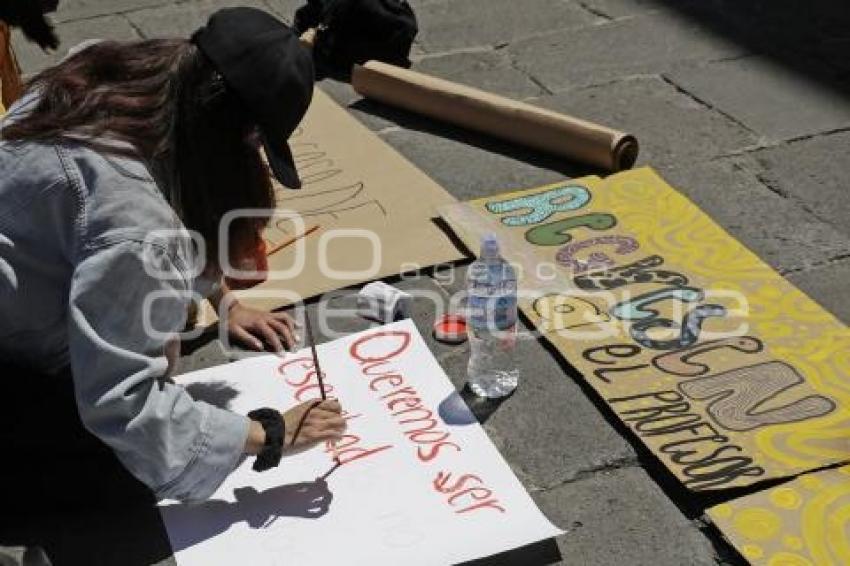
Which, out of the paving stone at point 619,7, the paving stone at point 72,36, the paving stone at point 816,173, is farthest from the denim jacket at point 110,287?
the paving stone at point 619,7

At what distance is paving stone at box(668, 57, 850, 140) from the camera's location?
3705mm

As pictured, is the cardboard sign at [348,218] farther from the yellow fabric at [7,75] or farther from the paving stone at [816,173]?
the paving stone at [816,173]

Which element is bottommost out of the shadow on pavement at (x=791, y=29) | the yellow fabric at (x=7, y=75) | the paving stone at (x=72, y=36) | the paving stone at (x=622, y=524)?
the paving stone at (x=622, y=524)

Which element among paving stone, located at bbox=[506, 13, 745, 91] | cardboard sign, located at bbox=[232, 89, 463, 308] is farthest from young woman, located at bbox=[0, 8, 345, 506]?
paving stone, located at bbox=[506, 13, 745, 91]

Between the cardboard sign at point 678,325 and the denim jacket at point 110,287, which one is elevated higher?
the denim jacket at point 110,287

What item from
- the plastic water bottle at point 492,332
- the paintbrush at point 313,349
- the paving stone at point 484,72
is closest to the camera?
the paintbrush at point 313,349

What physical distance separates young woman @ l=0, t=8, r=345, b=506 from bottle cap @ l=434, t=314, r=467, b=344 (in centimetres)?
81

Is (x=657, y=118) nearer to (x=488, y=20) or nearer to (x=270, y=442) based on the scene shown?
(x=488, y=20)

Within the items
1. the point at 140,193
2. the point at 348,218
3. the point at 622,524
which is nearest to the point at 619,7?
the point at 348,218

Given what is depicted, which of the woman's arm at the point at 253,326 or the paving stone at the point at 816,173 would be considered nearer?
the woman's arm at the point at 253,326

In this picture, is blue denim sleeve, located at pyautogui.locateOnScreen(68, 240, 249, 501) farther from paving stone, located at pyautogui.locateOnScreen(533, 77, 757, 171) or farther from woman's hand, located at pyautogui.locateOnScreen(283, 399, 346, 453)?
paving stone, located at pyautogui.locateOnScreen(533, 77, 757, 171)

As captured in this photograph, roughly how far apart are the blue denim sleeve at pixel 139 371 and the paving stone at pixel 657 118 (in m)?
1.89

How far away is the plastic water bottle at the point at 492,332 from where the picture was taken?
2607 millimetres

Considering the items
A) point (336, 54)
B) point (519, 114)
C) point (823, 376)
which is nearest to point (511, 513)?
point (823, 376)
